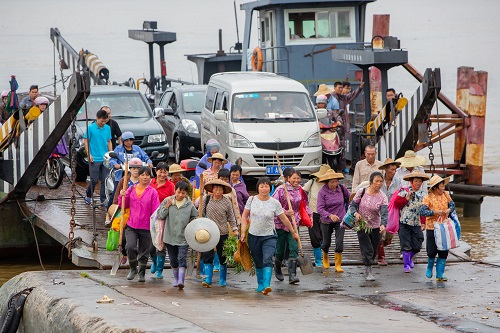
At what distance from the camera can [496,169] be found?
111ft

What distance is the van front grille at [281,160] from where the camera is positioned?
20.0 meters

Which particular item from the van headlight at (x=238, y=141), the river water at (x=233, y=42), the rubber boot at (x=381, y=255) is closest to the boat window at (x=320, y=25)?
the river water at (x=233, y=42)

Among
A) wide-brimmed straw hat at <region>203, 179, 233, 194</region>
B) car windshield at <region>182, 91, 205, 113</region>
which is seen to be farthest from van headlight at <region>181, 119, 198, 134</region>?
wide-brimmed straw hat at <region>203, 179, 233, 194</region>

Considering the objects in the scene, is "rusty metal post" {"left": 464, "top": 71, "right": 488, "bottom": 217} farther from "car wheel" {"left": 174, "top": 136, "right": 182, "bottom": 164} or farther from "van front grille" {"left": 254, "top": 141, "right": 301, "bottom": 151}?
"car wheel" {"left": 174, "top": 136, "right": 182, "bottom": 164}

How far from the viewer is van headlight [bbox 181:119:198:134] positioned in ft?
76.9

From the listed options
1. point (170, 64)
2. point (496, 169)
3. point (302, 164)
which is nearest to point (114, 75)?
point (170, 64)

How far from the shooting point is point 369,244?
14.6 meters

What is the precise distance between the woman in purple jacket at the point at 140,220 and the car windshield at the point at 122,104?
8.57 m

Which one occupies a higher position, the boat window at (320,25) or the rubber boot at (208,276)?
the boat window at (320,25)

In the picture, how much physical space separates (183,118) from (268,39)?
5698 millimetres

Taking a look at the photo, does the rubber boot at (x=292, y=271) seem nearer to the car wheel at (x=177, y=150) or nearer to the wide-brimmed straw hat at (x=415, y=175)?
the wide-brimmed straw hat at (x=415, y=175)

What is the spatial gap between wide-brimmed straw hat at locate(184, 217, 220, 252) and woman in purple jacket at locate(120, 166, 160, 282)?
0.66 m

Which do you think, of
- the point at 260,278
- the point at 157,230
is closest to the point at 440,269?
the point at 260,278

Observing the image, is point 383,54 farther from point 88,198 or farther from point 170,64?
point 170,64
